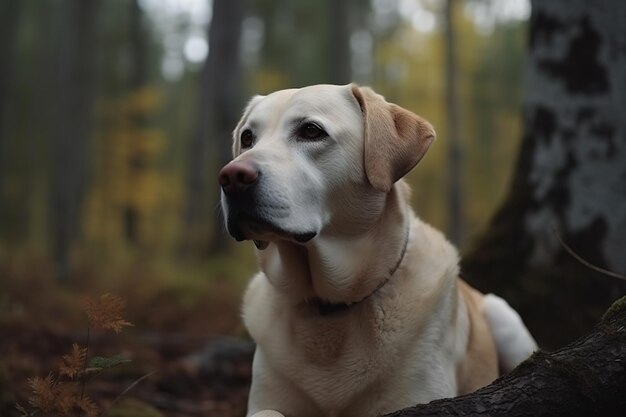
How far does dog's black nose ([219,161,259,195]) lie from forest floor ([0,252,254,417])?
650mm

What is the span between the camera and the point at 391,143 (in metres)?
2.98

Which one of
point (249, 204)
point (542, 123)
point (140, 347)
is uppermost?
point (249, 204)

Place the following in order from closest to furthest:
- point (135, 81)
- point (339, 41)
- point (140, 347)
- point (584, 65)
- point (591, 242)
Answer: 1. point (591, 242)
2. point (584, 65)
3. point (140, 347)
4. point (339, 41)
5. point (135, 81)

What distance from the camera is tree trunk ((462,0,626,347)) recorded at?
178 inches

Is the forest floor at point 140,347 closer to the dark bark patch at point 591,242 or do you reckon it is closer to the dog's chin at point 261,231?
the dog's chin at point 261,231

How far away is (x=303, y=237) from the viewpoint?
281cm

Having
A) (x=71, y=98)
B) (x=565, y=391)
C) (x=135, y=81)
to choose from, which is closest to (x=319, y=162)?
(x=565, y=391)

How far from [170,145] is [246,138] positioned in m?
39.5

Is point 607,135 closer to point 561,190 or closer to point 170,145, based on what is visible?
point 561,190

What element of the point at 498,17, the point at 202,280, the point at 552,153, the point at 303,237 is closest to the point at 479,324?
the point at 303,237

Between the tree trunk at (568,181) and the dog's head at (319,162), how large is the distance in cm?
208

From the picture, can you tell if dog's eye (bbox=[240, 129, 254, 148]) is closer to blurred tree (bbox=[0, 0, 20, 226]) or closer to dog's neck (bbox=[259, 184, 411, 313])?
dog's neck (bbox=[259, 184, 411, 313])

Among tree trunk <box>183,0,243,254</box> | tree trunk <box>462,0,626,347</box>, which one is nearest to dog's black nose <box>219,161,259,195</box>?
tree trunk <box>462,0,626,347</box>

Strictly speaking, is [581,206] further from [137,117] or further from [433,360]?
[137,117]
